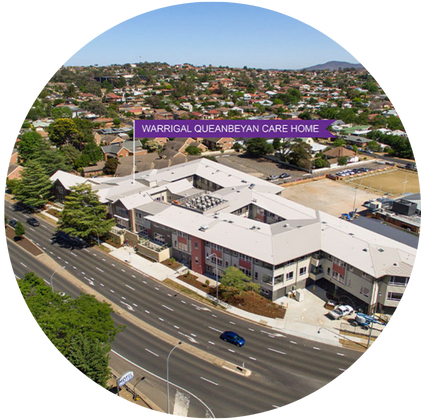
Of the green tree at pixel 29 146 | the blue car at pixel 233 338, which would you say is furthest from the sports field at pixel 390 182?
the green tree at pixel 29 146

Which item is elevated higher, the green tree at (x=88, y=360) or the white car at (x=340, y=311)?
the green tree at (x=88, y=360)

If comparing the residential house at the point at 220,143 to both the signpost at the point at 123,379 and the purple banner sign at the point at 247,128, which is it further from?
the signpost at the point at 123,379

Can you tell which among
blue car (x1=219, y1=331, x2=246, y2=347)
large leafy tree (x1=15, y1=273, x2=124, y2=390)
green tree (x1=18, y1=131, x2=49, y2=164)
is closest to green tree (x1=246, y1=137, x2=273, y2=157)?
green tree (x1=18, y1=131, x2=49, y2=164)

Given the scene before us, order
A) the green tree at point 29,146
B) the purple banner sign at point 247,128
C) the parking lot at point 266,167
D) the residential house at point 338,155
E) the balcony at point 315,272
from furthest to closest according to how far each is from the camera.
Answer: the residential house at point 338,155 < the parking lot at point 266,167 < the green tree at point 29,146 < the balcony at point 315,272 < the purple banner sign at point 247,128

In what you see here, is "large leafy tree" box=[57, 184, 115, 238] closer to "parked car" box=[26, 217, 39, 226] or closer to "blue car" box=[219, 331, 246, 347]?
"parked car" box=[26, 217, 39, 226]

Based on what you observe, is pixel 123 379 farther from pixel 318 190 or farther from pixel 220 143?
pixel 220 143

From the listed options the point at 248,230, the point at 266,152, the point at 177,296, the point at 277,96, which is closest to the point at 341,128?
the point at 266,152

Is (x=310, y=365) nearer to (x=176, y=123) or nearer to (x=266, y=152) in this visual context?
(x=176, y=123)

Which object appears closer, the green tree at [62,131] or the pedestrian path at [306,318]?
the pedestrian path at [306,318]
